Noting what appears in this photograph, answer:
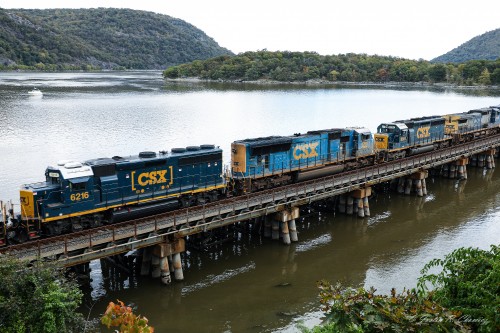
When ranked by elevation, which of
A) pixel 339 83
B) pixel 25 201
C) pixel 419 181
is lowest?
pixel 419 181

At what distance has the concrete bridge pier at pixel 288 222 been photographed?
94.7 ft

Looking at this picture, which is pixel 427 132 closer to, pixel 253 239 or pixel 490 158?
pixel 490 158

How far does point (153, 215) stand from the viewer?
2472 cm

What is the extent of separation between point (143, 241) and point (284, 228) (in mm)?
10276

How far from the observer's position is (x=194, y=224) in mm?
24547

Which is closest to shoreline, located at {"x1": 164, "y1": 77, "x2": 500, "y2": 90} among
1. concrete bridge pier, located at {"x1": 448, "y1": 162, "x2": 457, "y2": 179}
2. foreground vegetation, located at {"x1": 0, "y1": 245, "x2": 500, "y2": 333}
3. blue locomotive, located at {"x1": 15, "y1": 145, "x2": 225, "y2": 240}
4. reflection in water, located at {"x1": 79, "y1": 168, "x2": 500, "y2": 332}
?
concrete bridge pier, located at {"x1": 448, "y1": 162, "x2": 457, "y2": 179}

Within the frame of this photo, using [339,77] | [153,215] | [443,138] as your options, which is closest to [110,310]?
[153,215]

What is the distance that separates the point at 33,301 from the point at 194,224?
11.2m

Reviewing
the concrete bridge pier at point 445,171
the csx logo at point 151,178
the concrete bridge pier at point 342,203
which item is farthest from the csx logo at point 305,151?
the concrete bridge pier at point 445,171

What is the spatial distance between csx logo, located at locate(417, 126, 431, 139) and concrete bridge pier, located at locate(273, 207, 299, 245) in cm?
2254

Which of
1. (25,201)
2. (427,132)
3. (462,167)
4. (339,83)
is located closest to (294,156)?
(25,201)

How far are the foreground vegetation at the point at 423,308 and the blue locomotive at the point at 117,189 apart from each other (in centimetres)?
1388

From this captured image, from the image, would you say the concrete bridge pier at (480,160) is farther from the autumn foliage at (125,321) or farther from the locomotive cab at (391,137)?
the autumn foliage at (125,321)

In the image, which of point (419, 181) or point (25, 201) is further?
point (419, 181)
